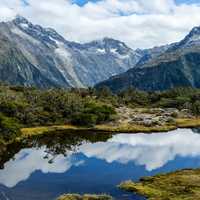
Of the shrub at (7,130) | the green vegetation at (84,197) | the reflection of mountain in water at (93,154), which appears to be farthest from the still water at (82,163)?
the shrub at (7,130)

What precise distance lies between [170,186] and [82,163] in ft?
167

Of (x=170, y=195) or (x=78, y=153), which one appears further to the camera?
(x=78, y=153)

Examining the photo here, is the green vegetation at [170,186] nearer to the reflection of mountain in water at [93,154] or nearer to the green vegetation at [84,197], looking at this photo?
the green vegetation at [84,197]

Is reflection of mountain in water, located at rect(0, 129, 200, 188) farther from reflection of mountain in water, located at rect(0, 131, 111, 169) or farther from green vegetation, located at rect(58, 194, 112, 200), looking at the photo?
green vegetation, located at rect(58, 194, 112, 200)

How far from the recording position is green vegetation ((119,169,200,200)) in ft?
316

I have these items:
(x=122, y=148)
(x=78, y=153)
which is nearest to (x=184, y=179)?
(x=78, y=153)

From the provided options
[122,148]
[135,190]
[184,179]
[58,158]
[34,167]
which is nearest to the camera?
[135,190]

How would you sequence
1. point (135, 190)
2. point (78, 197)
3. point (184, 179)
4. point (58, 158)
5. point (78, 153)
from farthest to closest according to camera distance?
point (78, 153) → point (58, 158) → point (184, 179) → point (135, 190) → point (78, 197)

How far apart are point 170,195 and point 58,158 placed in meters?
60.8

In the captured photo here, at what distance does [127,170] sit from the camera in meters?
140

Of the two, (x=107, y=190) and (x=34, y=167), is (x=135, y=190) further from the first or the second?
(x=34, y=167)

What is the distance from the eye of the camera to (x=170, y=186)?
344ft

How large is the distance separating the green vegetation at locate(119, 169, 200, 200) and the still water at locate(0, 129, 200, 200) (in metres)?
3.33

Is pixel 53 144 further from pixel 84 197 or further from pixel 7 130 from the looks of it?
pixel 84 197
